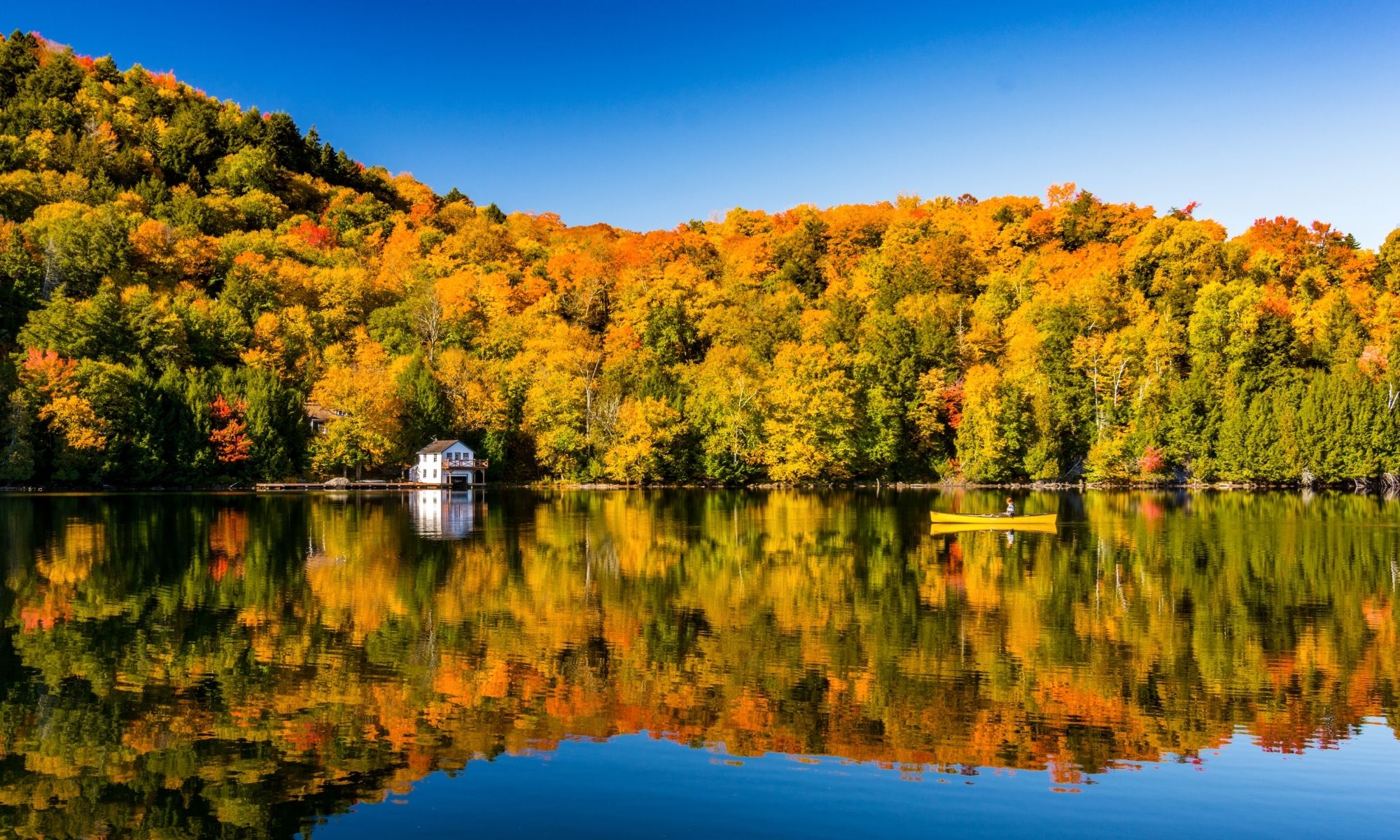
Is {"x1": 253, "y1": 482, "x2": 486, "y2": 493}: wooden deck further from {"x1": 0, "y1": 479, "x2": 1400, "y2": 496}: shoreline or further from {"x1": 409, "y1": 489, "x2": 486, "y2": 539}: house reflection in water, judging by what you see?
{"x1": 409, "y1": 489, "x2": 486, "y2": 539}: house reflection in water

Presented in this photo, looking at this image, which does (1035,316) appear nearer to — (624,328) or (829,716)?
(624,328)

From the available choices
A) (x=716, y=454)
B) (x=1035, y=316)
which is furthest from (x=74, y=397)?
(x=1035, y=316)

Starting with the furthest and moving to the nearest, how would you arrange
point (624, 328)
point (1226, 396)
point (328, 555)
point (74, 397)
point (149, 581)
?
point (624, 328)
point (1226, 396)
point (74, 397)
point (328, 555)
point (149, 581)

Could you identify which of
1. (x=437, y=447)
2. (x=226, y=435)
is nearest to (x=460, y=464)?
(x=437, y=447)

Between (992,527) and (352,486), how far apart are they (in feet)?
184

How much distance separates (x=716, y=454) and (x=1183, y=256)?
47.3 m

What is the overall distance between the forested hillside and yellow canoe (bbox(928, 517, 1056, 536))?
41499 mm

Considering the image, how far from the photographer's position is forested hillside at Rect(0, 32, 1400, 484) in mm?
78625

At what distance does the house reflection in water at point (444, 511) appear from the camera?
44406 millimetres

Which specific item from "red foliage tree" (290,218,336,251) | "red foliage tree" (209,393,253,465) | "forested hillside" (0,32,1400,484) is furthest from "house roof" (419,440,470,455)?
"red foliage tree" (290,218,336,251)

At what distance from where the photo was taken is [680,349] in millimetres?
105875

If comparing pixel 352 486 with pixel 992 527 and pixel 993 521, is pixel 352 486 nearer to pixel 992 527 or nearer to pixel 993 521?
pixel 993 521

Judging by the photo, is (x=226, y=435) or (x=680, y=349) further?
(x=680, y=349)

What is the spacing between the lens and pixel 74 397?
70.4 m
